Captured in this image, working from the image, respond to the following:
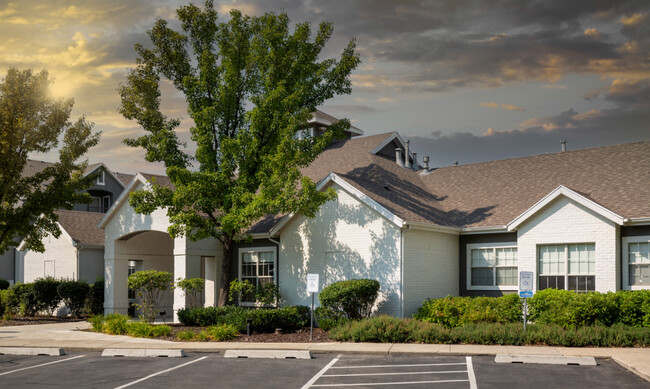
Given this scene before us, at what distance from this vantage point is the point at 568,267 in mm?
20672

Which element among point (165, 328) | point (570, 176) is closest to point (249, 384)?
point (165, 328)

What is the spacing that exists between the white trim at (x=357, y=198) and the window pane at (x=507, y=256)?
3.84 metres

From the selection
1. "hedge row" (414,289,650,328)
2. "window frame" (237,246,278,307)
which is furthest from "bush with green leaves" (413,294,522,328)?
"window frame" (237,246,278,307)

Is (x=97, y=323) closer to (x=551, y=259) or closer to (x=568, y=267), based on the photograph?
(x=551, y=259)

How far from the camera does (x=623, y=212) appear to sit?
782 inches

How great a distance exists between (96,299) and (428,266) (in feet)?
51.9

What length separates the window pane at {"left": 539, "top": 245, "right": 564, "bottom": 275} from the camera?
20891 millimetres

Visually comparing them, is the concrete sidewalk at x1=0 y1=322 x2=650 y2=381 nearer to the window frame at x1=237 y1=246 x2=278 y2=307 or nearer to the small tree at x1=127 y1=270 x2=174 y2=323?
the small tree at x1=127 y1=270 x2=174 y2=323

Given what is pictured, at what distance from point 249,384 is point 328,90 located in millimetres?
14521

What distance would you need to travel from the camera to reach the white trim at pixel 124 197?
26.3 m

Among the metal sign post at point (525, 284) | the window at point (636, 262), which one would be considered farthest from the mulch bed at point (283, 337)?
the window at point (636, 262)

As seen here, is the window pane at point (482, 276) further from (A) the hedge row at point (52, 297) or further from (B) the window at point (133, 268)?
(A) the hedge row at point (52, 297)

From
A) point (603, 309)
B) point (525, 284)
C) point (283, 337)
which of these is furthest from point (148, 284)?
point (603, 309)

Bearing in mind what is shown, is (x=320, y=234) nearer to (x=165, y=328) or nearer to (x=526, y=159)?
(x=165, y=328)
